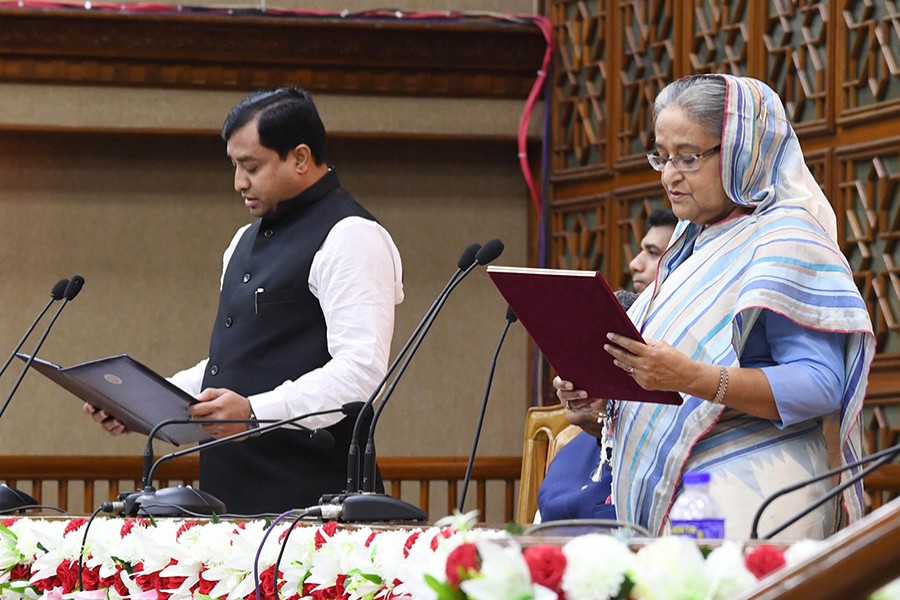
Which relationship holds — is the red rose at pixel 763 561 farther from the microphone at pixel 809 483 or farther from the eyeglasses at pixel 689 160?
the eyeglasses at pixel 689 160

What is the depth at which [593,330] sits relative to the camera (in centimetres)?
218

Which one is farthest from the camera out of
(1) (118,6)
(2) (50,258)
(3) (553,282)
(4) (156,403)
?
(2) (50,258)

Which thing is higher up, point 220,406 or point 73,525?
point 220,406

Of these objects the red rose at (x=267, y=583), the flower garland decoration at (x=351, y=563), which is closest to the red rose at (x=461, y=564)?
the flower garland decoration at (x=351, y=563)

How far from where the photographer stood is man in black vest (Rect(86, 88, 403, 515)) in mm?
3045

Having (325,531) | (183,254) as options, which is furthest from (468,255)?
(183,254)

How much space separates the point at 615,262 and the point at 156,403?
306cm

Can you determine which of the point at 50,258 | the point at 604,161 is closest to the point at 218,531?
the point at 604,161

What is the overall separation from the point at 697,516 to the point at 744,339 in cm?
56

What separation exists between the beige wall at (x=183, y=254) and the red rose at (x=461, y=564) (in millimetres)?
5085

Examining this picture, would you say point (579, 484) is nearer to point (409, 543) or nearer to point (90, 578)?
point (90, 578)

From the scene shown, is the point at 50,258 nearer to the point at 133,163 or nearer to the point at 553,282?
the point at 133,163

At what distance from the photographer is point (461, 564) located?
1.24 metres

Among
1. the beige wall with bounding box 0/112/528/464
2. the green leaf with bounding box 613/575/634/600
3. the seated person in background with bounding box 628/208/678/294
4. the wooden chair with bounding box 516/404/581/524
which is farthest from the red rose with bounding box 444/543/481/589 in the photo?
the beige wall with bounding box 0/112/528/464
